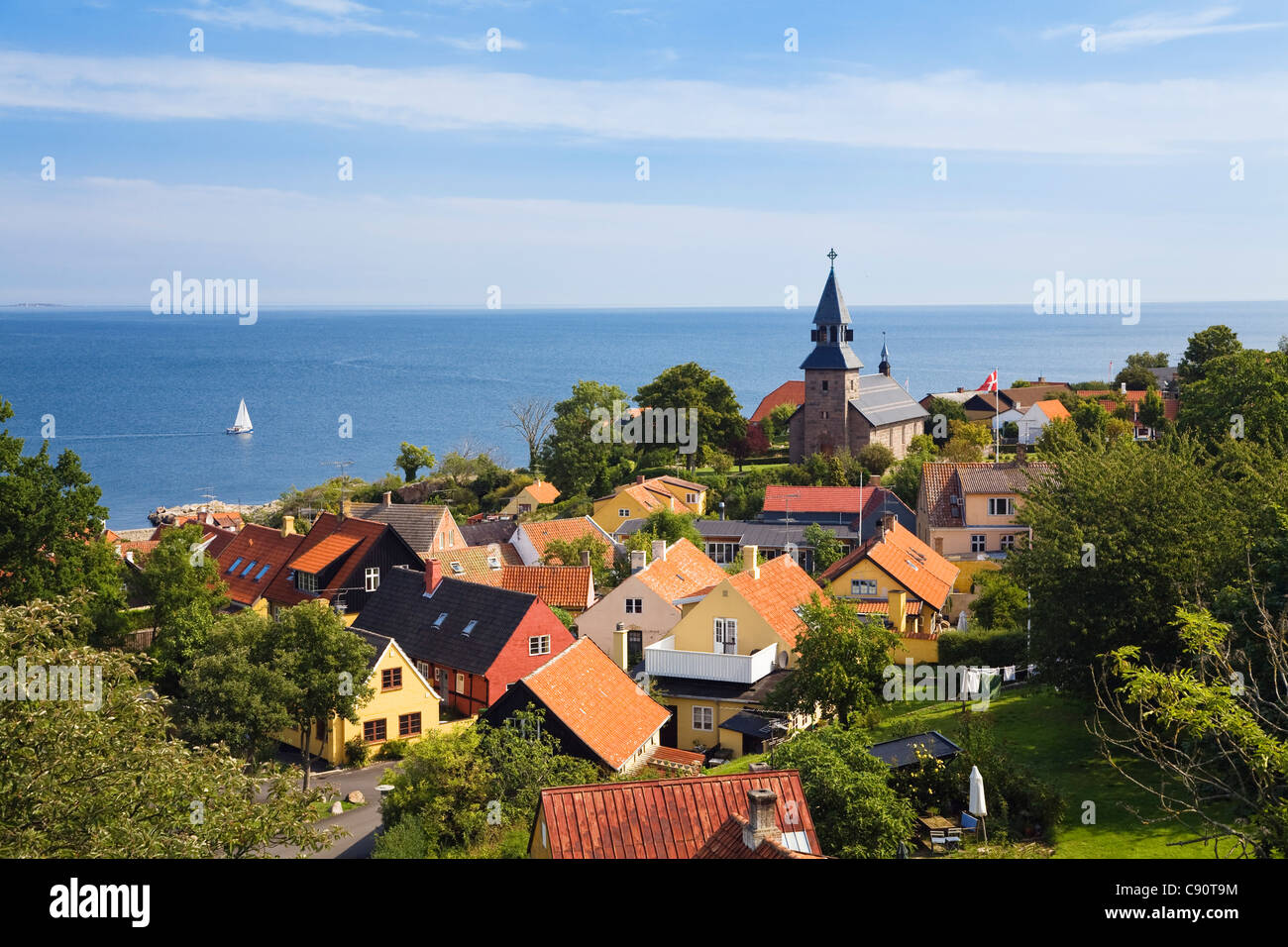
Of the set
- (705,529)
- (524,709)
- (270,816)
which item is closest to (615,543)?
(705,529)

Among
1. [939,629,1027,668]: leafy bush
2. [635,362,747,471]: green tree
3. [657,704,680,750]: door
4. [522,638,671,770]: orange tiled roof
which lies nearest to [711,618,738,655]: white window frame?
[657,704,680,750]: door

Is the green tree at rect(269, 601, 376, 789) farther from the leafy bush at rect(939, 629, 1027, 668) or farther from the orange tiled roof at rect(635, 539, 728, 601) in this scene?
the leafy bush at rect(939, 629, 1027, 668)

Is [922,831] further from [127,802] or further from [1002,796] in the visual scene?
[127,802]

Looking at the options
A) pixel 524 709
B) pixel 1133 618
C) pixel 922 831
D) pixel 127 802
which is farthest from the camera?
pixel 524 709

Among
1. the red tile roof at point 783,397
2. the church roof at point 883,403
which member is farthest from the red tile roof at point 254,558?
the red tile roof at point 783,397

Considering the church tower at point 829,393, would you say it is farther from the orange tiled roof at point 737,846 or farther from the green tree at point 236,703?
the orange tiled roof at point 737,846
